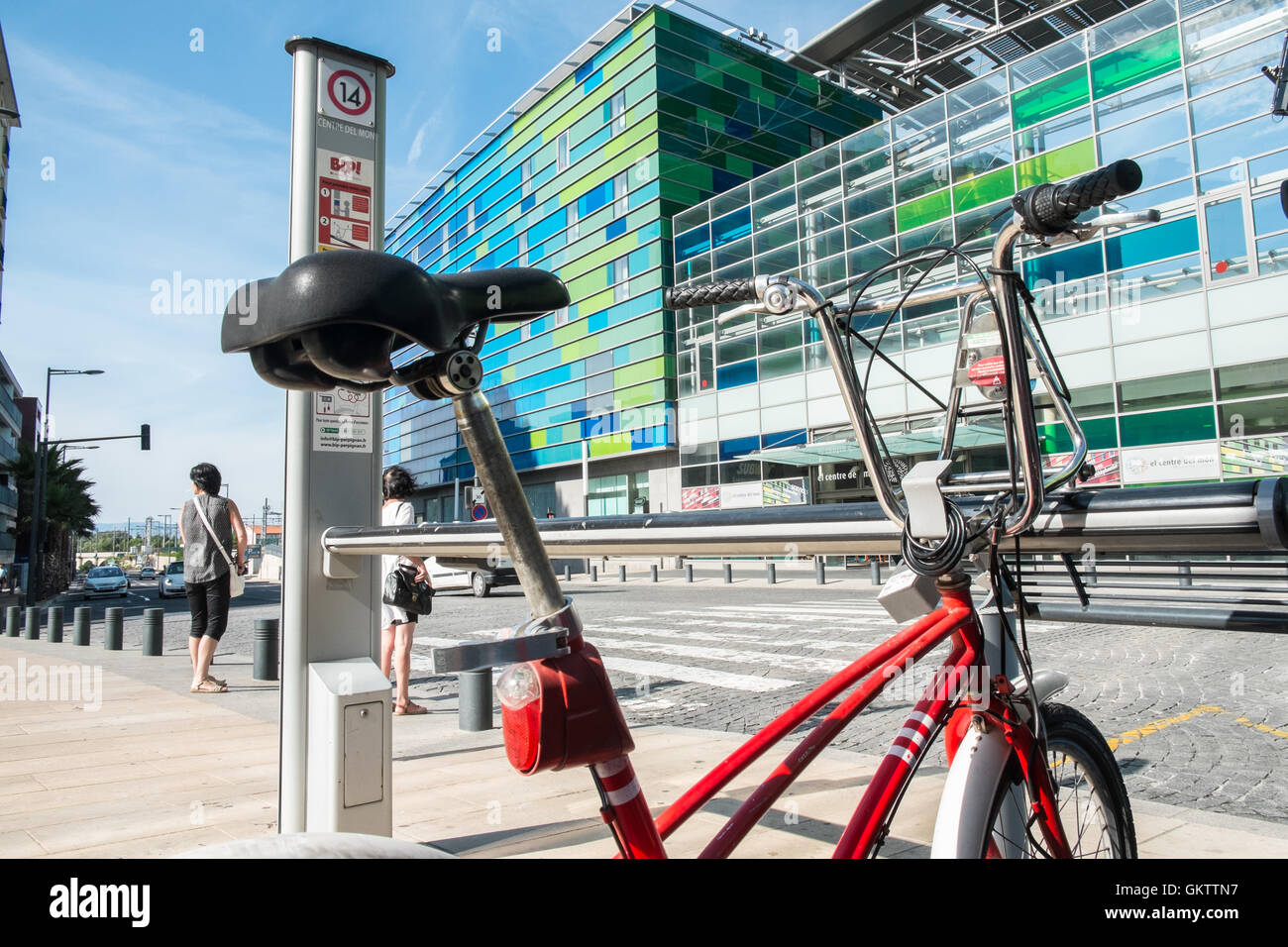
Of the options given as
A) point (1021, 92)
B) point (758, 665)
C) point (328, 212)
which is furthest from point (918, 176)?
point (328, 212)

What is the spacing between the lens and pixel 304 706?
272 centimetres

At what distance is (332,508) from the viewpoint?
2910 mm

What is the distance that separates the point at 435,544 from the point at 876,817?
1235 millimetres

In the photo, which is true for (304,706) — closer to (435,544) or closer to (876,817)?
(435,544)

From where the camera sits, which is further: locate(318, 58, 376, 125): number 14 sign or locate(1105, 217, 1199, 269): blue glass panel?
locate(1105, 217, 1199, 269): blue glass panel

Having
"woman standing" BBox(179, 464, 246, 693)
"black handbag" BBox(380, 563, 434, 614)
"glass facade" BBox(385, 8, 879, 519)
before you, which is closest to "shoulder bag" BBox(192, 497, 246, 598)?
"woman standing" BBox(179, 464, 246, 693)

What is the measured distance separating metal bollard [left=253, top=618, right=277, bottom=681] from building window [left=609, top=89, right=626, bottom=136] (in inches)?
1236

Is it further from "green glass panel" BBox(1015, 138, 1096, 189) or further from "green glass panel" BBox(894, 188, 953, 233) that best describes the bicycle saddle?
"green glass panel" BBox(894, 188, 953, 233)

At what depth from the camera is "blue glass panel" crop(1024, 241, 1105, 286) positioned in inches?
813

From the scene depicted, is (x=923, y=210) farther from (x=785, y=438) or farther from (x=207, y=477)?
(x=207, y=477)

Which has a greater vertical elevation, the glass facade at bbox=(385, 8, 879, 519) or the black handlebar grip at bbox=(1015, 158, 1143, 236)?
the glass facade at bbox=(385, 8, 879, 519)

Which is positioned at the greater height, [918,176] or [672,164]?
[672,164]

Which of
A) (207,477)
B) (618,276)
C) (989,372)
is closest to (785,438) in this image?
(618,276)
